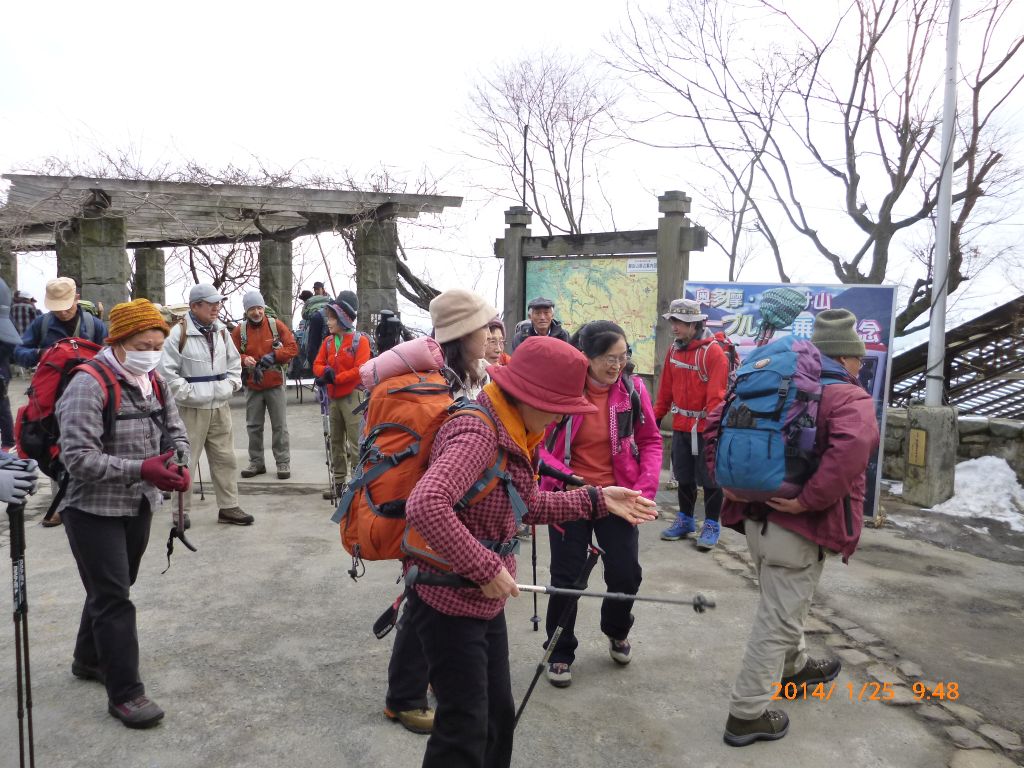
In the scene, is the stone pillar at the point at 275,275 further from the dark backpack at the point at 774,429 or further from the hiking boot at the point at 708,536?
the dark backpack at the point at 774,429

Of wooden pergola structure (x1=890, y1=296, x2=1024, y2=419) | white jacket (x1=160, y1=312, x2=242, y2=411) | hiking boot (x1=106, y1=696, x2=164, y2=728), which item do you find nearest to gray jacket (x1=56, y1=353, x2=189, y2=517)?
hiking boot (x1=106, y1=696, x2=164, y2=728)

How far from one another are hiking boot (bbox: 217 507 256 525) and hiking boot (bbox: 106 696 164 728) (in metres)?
3.05

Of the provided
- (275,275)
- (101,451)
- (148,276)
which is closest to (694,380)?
(101,451)

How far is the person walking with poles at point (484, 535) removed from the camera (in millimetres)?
2242

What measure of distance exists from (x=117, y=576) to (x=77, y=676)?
883 millimetres

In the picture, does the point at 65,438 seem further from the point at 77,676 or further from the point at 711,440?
the point at 711,440

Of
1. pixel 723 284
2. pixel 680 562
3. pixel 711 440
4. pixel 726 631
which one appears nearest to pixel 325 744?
pixel 711 440

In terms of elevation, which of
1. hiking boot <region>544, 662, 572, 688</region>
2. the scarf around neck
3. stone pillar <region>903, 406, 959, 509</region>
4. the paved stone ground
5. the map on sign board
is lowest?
the paved stone ground

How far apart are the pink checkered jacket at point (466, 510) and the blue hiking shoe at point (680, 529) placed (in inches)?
155

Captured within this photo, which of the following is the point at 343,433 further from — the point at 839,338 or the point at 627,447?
the point at 839,338

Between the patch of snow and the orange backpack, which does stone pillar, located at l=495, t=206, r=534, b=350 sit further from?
the orange backpack

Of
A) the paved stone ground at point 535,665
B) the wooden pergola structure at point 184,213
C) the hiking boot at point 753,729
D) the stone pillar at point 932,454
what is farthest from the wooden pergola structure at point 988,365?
the hiking boot at point 753,729

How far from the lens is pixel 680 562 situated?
5.79 metres

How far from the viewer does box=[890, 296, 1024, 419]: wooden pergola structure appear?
9.56m
